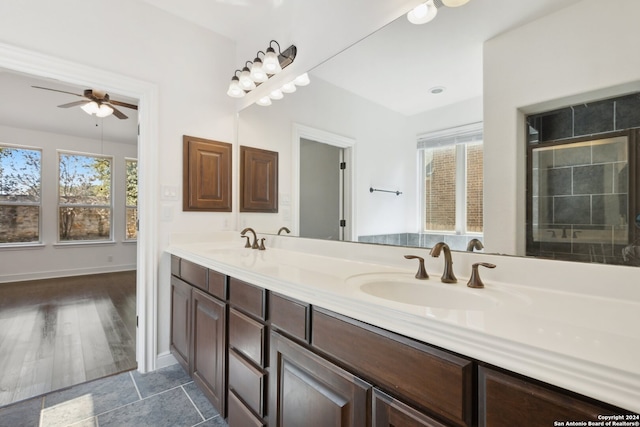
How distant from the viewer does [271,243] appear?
84.7 inches

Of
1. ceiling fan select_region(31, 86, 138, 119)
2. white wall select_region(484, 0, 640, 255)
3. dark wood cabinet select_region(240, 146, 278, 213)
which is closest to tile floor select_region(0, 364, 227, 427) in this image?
dark wood cabinet select_region(240, 146, 278, 213)

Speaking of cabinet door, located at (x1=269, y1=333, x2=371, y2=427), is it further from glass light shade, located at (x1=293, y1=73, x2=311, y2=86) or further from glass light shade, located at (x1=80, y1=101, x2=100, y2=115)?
glass light shade, located at (x1=80, y1=101, x2=100, y2=115)

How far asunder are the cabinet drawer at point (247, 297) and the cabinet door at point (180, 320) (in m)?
0.61

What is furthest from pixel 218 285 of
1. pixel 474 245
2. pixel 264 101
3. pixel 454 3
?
pixel 454 3

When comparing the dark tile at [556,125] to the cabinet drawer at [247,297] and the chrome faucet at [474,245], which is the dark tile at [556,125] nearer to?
the chrome faucet at [474,245]

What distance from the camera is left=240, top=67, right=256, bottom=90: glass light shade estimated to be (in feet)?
7.14

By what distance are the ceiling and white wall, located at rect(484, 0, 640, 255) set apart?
2.4 inches

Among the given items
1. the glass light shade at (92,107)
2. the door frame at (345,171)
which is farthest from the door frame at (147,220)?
the glass light shade at (92,107)

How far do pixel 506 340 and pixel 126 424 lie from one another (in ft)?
6.18

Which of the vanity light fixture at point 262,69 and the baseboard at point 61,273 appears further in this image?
the baseboard at point 61,273

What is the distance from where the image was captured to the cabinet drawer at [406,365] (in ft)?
1.96

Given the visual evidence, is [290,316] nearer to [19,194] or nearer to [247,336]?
[247,336]

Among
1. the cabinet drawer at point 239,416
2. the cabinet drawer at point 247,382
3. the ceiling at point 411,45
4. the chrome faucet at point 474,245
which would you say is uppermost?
the ceiling at point 411,45

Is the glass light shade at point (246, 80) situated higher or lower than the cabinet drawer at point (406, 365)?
higher
